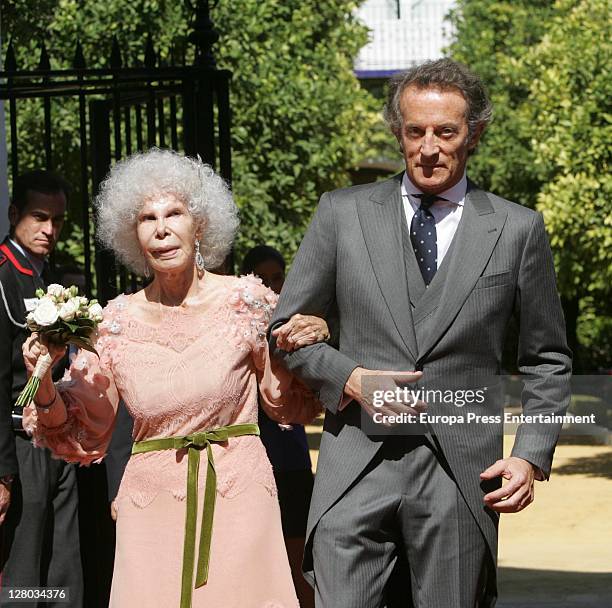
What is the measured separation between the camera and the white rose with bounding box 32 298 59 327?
424 cm

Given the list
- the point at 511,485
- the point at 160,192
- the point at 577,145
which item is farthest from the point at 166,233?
the point at 577,145

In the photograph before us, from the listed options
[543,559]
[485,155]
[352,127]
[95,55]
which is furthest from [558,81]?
[352,127]

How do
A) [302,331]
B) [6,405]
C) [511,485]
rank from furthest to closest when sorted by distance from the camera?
[6,405] < [302,331] < [511,485]

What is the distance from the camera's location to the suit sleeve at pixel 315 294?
4.08 meters

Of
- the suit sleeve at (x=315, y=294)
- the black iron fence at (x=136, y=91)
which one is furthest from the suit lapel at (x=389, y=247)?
the black iron fence at (x=136, y=91)

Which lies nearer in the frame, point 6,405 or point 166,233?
point 166,233

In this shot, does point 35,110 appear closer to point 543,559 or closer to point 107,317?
point 543,559

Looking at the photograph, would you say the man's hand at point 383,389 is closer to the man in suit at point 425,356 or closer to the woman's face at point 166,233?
the man in suit at point 425,356

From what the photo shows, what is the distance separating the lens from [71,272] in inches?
305

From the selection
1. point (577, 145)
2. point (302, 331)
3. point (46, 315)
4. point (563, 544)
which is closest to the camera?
point (302, 331)

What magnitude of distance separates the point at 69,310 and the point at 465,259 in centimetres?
116

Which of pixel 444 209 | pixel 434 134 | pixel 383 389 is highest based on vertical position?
pixel 434 134

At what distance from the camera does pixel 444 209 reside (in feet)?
13.7

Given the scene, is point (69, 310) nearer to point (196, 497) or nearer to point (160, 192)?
point (160, 192)
